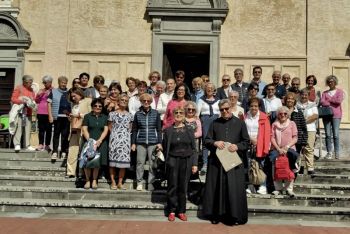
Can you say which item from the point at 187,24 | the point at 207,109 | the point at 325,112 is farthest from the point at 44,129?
the point at 325,112

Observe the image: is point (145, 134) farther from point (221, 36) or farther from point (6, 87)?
point (6, 87)

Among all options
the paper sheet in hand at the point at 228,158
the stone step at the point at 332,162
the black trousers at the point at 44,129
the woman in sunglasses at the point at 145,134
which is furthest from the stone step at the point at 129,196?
the black trousers at the point at 44,129

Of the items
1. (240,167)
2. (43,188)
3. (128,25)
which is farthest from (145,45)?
(240,167)

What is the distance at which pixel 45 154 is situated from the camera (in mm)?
9859

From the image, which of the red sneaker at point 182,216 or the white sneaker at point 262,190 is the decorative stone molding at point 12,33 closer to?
the red sneaker at point 182,216

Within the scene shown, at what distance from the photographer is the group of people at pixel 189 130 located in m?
7.06

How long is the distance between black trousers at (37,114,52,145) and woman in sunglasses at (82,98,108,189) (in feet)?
6.99

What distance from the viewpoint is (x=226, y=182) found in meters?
6.90

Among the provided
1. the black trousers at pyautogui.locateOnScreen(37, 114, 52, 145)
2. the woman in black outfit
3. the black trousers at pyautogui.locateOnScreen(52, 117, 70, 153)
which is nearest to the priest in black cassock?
the woman in black outfit

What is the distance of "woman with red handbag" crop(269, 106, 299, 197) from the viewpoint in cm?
751

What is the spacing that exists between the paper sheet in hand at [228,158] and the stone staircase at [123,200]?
1027 millimetres

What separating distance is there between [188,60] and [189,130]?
7.72 metres

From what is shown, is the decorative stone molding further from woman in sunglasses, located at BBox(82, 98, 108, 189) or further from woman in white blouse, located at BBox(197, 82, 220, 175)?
woman in white blouse, located at BBox(197, 82, 220, 175)

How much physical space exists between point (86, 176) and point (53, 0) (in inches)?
299
